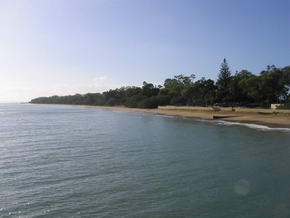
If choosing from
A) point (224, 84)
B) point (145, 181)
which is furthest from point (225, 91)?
point (145, 181)

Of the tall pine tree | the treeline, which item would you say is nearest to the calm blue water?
the treeline

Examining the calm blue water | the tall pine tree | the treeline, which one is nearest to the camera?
the calm blue water

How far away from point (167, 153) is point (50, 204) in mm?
11834

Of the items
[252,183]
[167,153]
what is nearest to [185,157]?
[167,153]

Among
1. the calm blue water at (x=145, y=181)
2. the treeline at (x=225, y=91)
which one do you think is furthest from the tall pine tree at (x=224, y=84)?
the calm blue water at (x=145, y=181)

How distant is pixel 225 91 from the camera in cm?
8362

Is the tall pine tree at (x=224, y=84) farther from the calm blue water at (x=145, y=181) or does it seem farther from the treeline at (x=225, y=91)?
the calm blue water at (x=145, y=181)

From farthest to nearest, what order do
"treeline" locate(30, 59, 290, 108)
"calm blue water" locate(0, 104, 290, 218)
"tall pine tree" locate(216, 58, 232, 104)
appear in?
"tall pine tree" locate(216, 58, 232, 104), "treeline" locate(30, 59, 290, 108), "calm blue water" locate(0, 104, 290, 218)

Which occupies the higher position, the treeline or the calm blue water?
the treeline

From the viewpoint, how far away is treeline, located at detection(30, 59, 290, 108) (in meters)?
70.0

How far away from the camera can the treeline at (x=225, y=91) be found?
70000 millimetres

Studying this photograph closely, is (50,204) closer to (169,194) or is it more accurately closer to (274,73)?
(169,194)

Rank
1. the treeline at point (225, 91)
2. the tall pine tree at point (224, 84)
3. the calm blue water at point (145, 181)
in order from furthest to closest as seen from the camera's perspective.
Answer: the tall pine tree at point (224, 84) → the treeline at point (225, 91) → the calm blue water at point (145, 181)

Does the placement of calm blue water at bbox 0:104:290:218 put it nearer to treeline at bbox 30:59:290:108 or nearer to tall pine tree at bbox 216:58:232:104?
treeline at bbox 30:59:290:108
